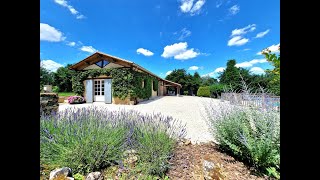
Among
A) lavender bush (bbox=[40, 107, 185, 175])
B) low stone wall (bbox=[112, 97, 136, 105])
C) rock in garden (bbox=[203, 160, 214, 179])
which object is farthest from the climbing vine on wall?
Result: rock in garden (bbox=[203, 160, 214, 179])

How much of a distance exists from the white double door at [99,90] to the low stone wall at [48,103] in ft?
29.5

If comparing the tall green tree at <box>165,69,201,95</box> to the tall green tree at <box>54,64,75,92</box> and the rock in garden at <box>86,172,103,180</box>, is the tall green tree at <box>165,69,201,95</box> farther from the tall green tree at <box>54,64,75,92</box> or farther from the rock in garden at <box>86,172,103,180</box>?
the rock in garden at <box>86,172,103,180</box>

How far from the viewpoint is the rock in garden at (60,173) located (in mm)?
1662

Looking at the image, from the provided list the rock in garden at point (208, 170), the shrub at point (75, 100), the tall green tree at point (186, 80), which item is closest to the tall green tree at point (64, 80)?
the shrub at point (75, 100)

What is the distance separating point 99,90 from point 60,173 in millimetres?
12177

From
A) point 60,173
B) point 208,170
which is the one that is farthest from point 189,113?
point 60,173

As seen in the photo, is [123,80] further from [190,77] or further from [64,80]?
[190,77]

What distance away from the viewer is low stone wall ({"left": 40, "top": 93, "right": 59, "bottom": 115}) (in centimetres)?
376

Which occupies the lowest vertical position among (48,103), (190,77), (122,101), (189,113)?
(189,113)

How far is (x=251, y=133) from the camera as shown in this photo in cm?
248
